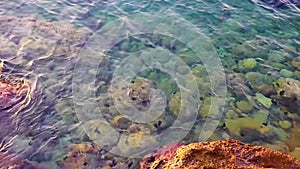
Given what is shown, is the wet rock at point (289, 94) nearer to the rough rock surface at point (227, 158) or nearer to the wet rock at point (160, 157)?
the rough rock surface at point (227, 158)

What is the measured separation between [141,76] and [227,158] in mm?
2209

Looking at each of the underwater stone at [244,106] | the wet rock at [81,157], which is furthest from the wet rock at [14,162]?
the underwater stone at [244,106]

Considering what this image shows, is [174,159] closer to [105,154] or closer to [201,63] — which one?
[105,154]

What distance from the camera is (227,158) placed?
11.7 feet

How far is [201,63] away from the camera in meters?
5.65

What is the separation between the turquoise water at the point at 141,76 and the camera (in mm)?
4559

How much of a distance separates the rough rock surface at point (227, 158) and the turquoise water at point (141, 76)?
0.75 m

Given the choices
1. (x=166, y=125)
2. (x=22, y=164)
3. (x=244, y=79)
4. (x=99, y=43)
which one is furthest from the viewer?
(x=99, y=43)

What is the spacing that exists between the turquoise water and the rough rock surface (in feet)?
2.47

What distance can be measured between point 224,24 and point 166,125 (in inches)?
97.8

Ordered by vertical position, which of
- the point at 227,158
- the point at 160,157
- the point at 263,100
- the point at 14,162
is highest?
the point at 227,158

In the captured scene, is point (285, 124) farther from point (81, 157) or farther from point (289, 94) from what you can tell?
point (81, 157)

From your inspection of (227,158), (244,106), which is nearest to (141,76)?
(244,106)

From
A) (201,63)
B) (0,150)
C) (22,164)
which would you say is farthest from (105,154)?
(201,63)
